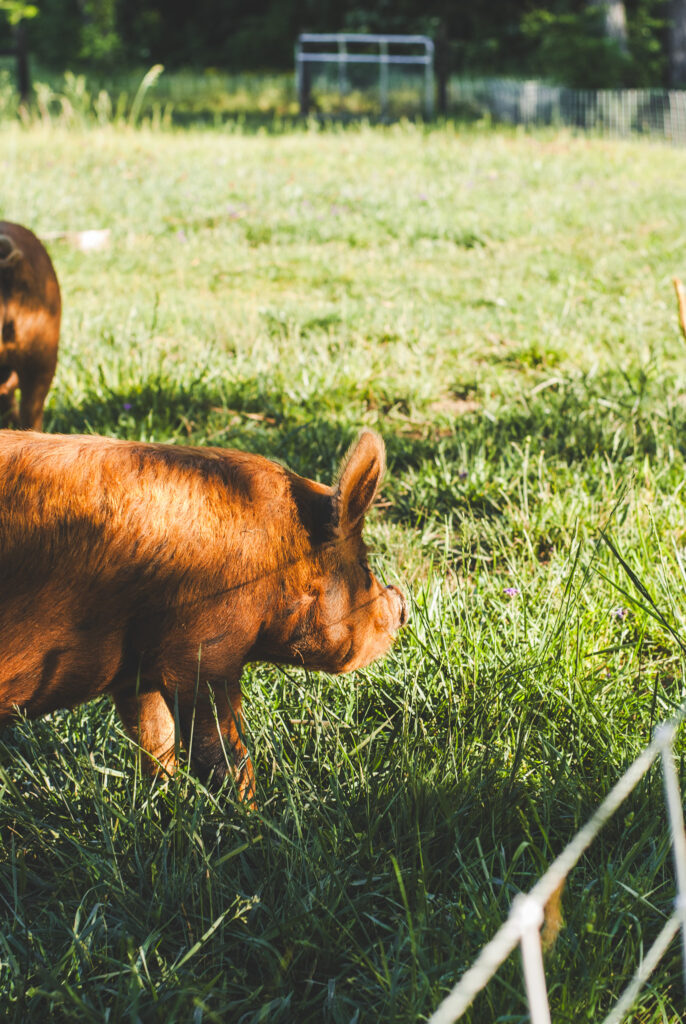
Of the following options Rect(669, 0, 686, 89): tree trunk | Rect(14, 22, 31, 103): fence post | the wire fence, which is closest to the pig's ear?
the wire fence

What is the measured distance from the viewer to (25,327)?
407 centimetres

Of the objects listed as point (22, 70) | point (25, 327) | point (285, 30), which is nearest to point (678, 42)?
point (22, 70)

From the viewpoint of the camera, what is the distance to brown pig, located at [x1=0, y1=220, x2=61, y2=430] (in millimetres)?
4012

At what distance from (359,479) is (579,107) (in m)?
18.9

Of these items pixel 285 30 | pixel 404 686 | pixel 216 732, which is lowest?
pixel 404 686

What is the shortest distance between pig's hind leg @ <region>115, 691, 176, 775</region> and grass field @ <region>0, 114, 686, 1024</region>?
10 centimetres

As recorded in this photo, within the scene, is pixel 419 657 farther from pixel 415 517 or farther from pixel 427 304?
pixel 427 304

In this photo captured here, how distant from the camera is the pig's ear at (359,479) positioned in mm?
2074

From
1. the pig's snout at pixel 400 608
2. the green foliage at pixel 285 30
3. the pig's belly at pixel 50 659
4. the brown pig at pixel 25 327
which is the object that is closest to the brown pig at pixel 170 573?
the pig's belly at pixel 50 659

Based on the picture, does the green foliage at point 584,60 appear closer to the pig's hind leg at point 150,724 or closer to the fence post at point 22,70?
the fence post at point 22,70

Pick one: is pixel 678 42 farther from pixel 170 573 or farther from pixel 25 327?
pixel 170 573

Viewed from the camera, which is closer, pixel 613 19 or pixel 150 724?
pixel 150 724

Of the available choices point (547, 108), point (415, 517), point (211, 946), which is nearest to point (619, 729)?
point (211, 946)

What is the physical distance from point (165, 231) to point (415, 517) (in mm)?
5781
